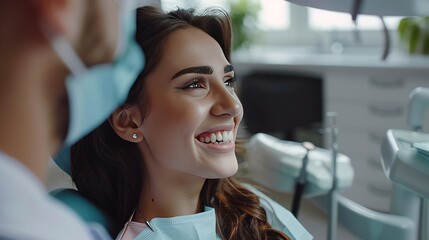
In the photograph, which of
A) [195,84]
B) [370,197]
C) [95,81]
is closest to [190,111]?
[195,84]

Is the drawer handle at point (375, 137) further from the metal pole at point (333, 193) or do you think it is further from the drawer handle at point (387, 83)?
the metal pole at point (333, 193)

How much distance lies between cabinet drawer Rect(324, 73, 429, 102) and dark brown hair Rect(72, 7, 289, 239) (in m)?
1.40

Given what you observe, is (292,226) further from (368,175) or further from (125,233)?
(368,175)

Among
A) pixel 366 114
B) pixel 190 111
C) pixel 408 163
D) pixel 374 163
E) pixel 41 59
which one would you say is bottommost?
pixel 374 163

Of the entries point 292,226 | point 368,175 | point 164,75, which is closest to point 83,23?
point 164,75

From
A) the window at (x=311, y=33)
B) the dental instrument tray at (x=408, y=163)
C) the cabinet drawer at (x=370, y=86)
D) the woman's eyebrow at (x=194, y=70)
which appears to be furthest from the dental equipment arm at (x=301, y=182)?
the cabinet drawer at (x=370, y=86)

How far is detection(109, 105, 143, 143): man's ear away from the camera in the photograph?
593 mm

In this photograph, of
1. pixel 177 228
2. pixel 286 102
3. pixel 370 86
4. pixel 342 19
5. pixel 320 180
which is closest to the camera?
pixel 177 228

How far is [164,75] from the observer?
599mm

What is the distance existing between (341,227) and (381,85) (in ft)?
4.21

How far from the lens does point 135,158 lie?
25.1 inches

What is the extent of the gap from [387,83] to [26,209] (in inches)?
75.7

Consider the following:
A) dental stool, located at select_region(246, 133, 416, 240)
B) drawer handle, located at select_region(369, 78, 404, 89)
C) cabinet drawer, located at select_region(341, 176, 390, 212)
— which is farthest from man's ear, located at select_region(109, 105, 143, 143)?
drawer handle, located at select_region(369, 78, 404, 89)

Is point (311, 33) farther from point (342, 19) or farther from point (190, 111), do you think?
point (190, 111)
